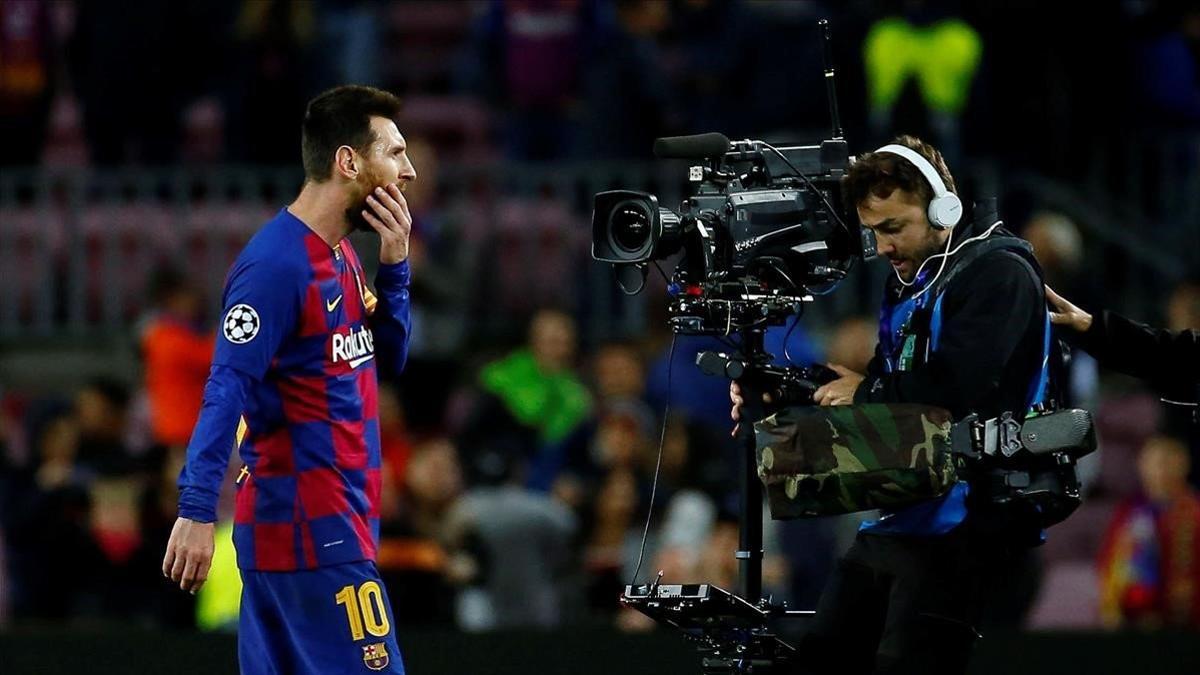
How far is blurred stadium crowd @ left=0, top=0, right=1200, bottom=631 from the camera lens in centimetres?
1024

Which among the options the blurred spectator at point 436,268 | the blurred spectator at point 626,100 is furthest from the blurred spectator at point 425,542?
the blurred spectator at point 626,100

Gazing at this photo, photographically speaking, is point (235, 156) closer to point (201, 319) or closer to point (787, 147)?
point (201, 319)

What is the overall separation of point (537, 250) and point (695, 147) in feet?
19.6

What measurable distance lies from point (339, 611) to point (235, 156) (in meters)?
7.00

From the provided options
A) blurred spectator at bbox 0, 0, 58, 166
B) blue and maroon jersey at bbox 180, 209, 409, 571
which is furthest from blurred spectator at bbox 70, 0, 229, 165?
blue and maroon jersey at bbox 180, 209, 409, 571

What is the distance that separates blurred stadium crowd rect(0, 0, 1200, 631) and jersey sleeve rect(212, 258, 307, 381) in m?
4.12

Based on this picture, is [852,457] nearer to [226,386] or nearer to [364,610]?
[364,610]

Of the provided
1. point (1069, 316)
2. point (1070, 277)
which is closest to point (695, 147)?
point (1069, 316)

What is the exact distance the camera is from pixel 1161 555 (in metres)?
10.2

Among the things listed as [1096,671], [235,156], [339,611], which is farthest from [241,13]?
[339,611]

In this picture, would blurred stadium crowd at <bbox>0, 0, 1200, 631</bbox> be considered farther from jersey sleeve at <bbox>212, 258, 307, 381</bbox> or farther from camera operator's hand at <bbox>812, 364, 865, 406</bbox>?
jersey sleeve at <bbox>212, 258, 307, 381</bbox>

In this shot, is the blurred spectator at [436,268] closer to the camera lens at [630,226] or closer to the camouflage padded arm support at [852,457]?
the camera lens at [630,226]

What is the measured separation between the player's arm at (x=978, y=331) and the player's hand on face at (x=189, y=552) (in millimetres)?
1773

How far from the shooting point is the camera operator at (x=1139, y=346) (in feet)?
21.5
